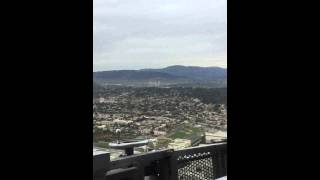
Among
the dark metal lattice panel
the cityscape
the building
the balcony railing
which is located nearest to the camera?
the cityscape

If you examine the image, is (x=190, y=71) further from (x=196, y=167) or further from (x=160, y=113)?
(x=196, y=167)

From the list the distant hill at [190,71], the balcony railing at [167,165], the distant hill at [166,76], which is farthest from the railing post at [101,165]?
the distant hill at [190,71]

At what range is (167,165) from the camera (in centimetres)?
245

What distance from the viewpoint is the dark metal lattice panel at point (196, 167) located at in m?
2.55

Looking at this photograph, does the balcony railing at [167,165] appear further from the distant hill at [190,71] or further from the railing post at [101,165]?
the distant hill at [190,71]

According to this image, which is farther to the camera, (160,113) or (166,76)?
(166,76)

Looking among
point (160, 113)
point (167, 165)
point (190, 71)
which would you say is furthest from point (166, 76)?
point (167, 165)

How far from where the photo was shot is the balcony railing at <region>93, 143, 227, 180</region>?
2.10m

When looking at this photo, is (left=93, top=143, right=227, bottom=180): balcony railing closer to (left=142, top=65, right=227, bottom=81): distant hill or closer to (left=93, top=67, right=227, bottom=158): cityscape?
(left=93, top=67, right=227, bottom=158): cityscape

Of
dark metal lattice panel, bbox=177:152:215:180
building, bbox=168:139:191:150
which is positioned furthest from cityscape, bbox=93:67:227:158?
dark metal lattice panel, bbox=177:152:215:180

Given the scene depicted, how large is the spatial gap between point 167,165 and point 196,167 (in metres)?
0.29
